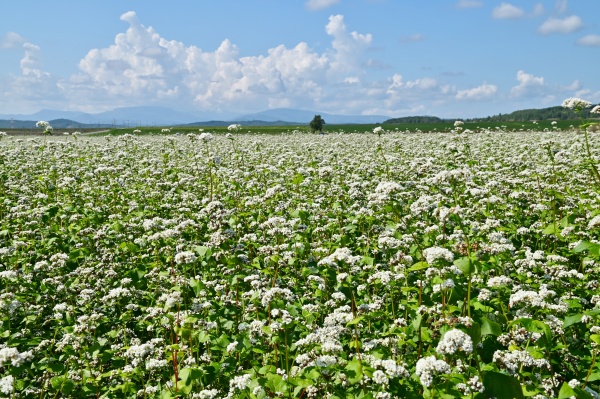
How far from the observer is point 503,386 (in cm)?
370

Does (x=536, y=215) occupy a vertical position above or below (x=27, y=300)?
above

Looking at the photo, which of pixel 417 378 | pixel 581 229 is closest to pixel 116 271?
pixel 417 378

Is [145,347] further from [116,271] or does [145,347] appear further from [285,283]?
[116,271]

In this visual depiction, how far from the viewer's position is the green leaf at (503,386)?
3656mm

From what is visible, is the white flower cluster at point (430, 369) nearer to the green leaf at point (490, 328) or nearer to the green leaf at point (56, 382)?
the green leaf at point (490, 328)

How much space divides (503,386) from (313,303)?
431 centimetres

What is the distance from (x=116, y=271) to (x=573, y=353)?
369 inches

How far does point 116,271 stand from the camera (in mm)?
10070

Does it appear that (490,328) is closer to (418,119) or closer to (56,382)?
(56,382)

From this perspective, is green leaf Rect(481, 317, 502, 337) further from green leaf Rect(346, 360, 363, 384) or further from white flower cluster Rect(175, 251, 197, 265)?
white flower cluster Rect(175, 251, 197, 265)

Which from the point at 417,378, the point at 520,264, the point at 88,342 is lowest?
the point at 88,342

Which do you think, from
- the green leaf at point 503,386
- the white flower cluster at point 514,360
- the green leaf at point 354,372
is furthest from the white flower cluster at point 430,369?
the white flower cluster at point 514,360

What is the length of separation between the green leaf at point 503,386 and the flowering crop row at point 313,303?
0.5 inches

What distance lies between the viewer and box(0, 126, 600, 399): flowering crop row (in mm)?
4887
